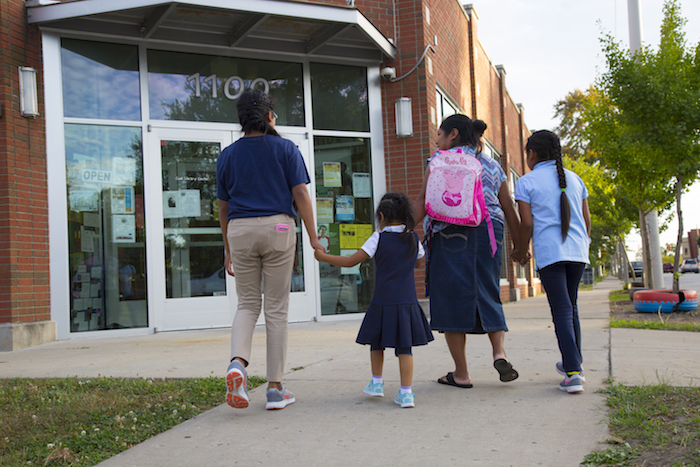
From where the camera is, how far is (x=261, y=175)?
11.5 feet

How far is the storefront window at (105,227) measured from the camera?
24.0ft

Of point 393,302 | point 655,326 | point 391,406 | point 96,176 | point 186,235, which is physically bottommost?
point 655,326

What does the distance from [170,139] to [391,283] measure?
17.4 feet

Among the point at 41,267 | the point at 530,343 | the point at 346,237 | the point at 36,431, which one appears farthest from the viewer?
the point at 346,237

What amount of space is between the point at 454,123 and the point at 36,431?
295 cm

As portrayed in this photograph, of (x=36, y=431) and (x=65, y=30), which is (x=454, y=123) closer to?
(x=36, y=431)

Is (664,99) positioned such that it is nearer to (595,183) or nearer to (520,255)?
(520,255)

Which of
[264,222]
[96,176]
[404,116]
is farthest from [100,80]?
[264,222]

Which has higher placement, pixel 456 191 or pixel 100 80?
pixel 100 80

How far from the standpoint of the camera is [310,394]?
12.5 ft

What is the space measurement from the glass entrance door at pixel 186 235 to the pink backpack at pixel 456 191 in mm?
4825

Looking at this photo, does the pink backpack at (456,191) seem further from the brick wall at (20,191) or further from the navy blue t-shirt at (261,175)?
the brick wall at (20,191)

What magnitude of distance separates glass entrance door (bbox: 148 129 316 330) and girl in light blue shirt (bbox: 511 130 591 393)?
496cm

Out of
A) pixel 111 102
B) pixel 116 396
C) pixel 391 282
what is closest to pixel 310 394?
pixel 391 282
